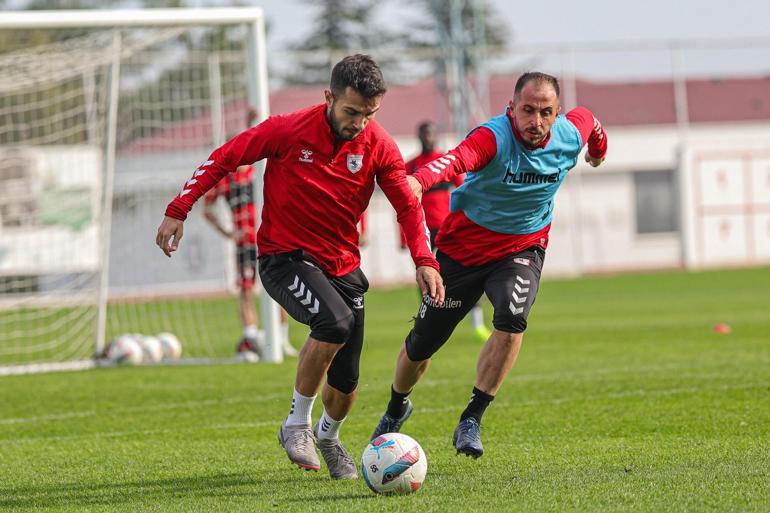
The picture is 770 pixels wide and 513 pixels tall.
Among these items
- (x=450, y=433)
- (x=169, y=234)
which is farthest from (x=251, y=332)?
(x=169, y=234)

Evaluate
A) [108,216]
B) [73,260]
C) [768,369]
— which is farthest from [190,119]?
[768,369]

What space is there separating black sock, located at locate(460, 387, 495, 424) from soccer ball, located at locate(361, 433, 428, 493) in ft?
2.55

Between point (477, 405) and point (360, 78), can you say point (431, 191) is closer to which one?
point (477, 405)

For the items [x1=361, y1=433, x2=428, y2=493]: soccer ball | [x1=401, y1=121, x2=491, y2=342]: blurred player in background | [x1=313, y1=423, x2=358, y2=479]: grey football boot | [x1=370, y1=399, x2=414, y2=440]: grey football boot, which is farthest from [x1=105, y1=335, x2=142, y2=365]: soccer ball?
[x1=361, y1=433, x2=428, y2=493]: soccer ball

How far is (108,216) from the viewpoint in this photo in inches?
524

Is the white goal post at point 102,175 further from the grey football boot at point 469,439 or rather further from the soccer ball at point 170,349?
the grey football boot at point 469,439

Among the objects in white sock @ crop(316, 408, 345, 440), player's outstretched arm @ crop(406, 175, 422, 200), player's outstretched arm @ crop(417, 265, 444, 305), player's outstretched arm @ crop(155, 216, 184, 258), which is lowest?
white sock @ crop(316, 408, 345, 440)

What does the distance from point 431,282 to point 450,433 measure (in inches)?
82.8

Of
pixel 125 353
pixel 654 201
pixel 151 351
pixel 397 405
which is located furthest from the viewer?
pixel 654 201

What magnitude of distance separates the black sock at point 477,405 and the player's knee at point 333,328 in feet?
2.92

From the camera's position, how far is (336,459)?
623cm

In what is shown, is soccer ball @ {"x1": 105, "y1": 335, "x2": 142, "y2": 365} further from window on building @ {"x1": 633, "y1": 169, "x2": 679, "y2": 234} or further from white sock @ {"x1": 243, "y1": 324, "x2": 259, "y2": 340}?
window on building @ {"x1": 633, "y1": 169, "x2": 679, "y2": 234}

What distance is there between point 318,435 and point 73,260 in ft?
36.4

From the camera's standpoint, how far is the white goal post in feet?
41.7
